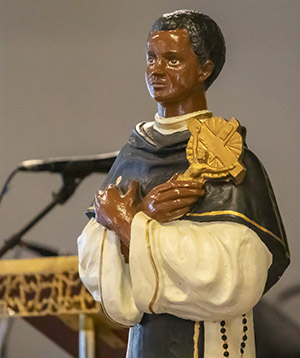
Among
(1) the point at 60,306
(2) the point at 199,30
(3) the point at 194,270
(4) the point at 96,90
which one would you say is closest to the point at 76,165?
(4) the point at 96,90

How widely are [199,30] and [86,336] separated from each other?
1.56 m

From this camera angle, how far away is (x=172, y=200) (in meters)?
2.20

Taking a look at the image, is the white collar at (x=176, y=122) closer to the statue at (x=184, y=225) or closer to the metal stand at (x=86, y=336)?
the statue at (x=184, y=225)

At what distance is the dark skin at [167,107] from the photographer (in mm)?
2203

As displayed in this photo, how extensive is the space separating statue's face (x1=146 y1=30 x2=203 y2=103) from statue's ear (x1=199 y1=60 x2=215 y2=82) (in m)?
0.01

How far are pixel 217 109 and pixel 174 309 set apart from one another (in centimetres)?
164

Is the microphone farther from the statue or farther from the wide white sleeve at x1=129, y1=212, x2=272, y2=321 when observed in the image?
the wide white sleeve at x1=129, y1=212, x2=272, y2=321

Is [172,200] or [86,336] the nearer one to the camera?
[172,200]

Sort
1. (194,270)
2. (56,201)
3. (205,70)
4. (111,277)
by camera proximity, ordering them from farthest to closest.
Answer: (56,201)
(205,70)
(111,277)
(194,270)

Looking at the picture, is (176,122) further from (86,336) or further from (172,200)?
(86,336)

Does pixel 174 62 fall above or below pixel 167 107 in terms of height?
above

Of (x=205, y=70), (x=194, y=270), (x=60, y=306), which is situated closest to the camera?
(x=194, y=270)

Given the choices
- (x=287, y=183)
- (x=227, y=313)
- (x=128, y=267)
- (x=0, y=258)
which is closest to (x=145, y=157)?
(x=128, y=267)

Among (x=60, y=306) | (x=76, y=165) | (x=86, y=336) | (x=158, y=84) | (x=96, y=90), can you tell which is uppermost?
(x=158, y=84)
